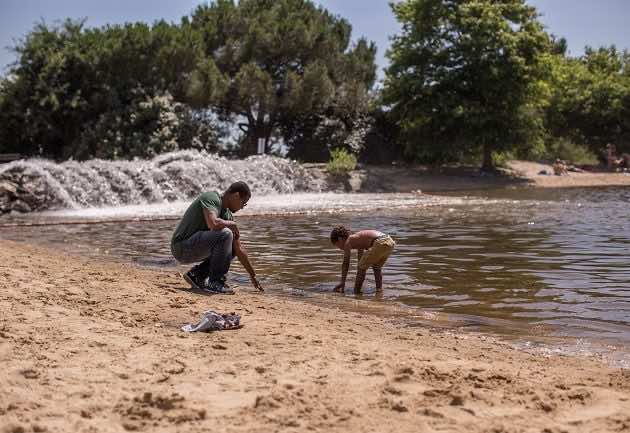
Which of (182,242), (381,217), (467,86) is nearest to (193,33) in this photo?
(467,86)

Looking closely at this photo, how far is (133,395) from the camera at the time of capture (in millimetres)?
4660

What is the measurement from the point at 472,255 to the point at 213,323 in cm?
713

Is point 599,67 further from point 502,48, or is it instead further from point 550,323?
point 550,323

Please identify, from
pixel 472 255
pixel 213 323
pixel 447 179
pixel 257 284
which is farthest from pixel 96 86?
pixel 213 323

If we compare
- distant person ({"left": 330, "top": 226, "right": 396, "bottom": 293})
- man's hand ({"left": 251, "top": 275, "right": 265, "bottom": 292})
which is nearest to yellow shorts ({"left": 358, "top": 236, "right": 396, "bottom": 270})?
distant person ({"left": 330, "top": 226, "right": 396, "bottom": 293})

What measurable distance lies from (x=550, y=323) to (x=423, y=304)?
1554 millimetres

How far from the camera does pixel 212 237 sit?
8805mm

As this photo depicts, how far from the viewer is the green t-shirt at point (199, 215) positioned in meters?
8.86

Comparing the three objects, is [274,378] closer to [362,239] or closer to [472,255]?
[362,239]

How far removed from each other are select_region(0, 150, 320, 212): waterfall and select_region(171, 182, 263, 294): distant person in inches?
621

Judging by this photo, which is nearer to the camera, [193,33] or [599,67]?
[193,33]

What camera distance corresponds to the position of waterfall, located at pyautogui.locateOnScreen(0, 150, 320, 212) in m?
24.0

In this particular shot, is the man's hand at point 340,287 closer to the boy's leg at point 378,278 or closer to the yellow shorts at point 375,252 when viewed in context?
the yellow shorts at point 375,252

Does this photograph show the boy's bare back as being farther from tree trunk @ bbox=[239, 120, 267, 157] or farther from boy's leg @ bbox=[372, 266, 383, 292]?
tree trunk @ bbox=[239, 120, 267, 157]
